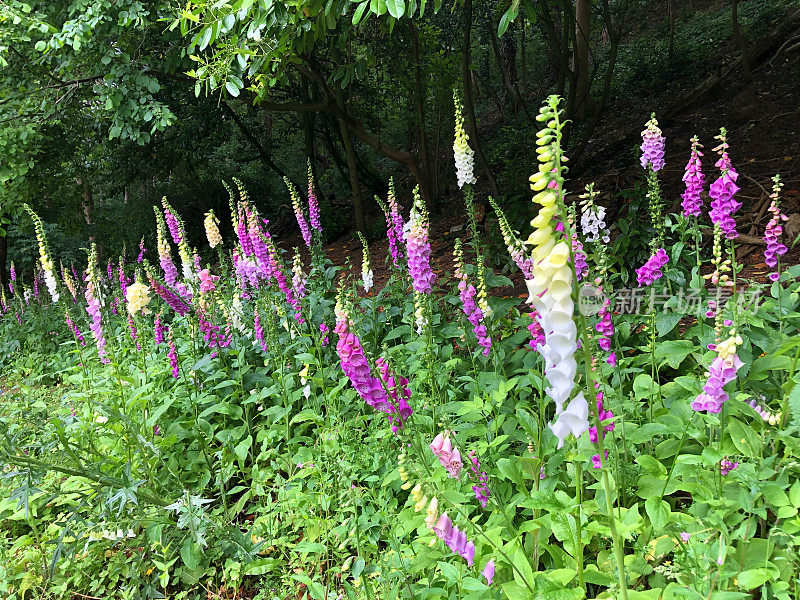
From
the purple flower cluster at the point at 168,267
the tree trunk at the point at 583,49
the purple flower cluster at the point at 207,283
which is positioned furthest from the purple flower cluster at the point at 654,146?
the tree trunk at the point at 583,49

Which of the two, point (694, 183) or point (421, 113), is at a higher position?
point (421, 113)

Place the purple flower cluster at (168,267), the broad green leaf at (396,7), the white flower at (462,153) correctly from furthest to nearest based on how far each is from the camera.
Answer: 1. the purple flower cluster at (168,267)
2. the white flower at (462,153)
3. the broad green leaf at (396,7)

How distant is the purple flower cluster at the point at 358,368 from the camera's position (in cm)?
218

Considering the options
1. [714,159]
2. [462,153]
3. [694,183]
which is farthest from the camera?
[714,159]

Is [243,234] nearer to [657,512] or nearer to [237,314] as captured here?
[237,314]

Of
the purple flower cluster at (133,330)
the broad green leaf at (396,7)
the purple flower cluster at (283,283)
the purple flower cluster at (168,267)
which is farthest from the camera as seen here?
the purple flower cluster at (168,267)

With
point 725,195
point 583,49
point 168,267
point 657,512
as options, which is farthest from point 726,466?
point 583,49

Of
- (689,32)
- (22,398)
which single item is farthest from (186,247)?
(689,32)

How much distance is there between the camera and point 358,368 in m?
2.20

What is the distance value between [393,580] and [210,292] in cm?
284

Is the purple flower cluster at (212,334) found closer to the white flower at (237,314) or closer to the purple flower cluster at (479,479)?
the white flower at (237,314)

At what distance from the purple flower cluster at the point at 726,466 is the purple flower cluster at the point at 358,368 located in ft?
4.20

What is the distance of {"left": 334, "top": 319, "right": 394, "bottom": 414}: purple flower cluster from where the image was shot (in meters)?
2.18

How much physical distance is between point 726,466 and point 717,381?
47 centimetres
